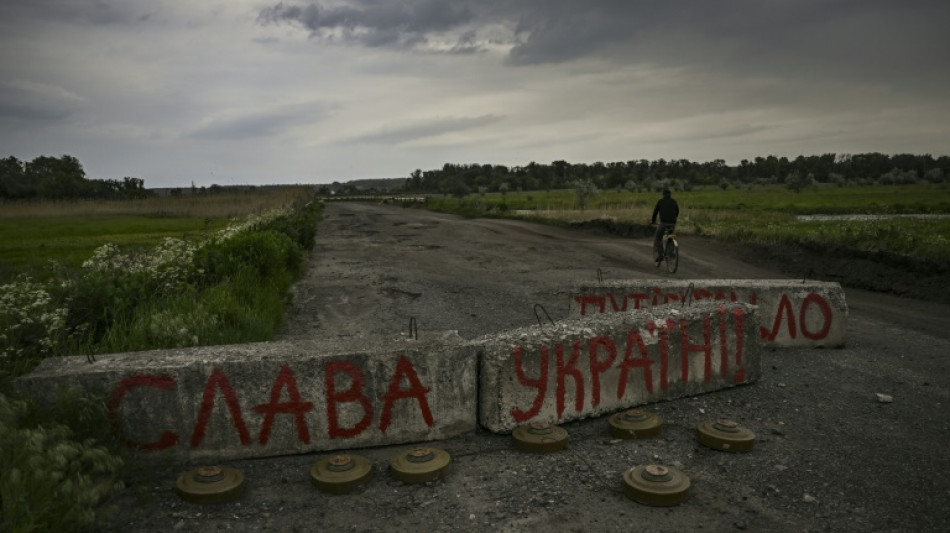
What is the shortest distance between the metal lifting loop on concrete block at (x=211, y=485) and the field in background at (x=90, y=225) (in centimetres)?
710

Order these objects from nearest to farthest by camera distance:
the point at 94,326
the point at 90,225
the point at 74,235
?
the point at 94,326
the point at 74,235
the point at 90,225

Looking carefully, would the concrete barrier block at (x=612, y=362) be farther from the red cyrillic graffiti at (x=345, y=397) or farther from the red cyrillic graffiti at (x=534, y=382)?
the red cyrillic graffiti at (x=345, y=397)

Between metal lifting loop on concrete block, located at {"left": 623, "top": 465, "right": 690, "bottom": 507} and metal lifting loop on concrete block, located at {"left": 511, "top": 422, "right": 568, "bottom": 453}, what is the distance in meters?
0.66

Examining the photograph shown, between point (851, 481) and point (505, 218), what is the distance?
101 ft

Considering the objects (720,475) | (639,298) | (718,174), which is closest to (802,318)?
(639,298)

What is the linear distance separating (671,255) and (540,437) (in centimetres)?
1093

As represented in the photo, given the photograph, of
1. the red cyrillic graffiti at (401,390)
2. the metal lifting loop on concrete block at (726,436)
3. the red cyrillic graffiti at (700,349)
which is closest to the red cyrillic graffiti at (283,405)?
the red cyrillic graffiti at (401,390)

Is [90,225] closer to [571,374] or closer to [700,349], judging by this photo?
[571,374]

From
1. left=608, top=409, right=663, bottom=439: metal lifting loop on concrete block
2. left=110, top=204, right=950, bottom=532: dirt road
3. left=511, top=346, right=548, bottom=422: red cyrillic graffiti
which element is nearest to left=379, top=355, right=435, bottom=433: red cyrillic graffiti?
left=110, top=204, right=950, bottom=532: dirt road

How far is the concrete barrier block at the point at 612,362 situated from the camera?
4.99 meters

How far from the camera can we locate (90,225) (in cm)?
2525

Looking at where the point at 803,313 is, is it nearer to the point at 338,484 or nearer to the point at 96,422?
the point at 338,484

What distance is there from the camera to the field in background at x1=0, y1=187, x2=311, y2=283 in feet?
48.9

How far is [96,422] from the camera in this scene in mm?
4113
